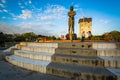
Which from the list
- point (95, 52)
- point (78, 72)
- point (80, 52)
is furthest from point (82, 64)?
point (95, 52)

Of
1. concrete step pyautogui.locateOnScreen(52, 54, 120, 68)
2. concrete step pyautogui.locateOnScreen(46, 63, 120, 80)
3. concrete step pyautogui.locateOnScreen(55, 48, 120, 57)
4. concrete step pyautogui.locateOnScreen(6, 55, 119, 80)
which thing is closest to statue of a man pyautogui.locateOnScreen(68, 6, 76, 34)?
concrete step pyautogui.locateOnScreen(55, 48, 120, 57)

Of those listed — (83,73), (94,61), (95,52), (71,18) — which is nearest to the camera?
(83,73)

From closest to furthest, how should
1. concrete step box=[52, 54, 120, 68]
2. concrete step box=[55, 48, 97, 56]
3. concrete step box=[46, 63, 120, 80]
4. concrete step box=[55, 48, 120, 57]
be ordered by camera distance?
concrete step box=[46, 63, 120, 80], concrete step box=[52, 54, 120, 68], concrete step box=[55, 48, 120, 57], concrete step box=[55, 48, 97, 56]

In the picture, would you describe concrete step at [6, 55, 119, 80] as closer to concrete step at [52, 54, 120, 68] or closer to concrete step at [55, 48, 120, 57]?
concrete step at [52, 54, 120, 68]

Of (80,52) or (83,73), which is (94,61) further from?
(80,52)

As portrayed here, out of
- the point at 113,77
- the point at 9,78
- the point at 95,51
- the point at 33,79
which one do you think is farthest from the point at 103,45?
the point at 9,78

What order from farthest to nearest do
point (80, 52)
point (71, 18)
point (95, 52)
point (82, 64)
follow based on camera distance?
point (71, 18)
point (80, 52)
point (95, 52)
point (82, 64)

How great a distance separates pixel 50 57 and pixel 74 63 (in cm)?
141

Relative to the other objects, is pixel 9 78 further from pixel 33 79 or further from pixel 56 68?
pixel 56 68

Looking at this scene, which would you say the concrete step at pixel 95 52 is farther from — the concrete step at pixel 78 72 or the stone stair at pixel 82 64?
the concrete step at pixel 78 72

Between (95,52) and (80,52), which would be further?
(80,52)

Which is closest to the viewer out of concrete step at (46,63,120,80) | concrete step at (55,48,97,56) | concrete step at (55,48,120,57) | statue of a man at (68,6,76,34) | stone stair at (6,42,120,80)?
concrete step at (46,63,120,80)

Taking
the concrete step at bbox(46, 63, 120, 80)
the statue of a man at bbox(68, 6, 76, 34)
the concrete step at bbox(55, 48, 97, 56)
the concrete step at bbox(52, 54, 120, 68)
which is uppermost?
the statue of a man at bbox(68, 6, 76, 34)

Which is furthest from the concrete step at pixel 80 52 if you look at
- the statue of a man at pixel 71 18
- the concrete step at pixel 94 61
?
the statue of a man at pixel 71 18
